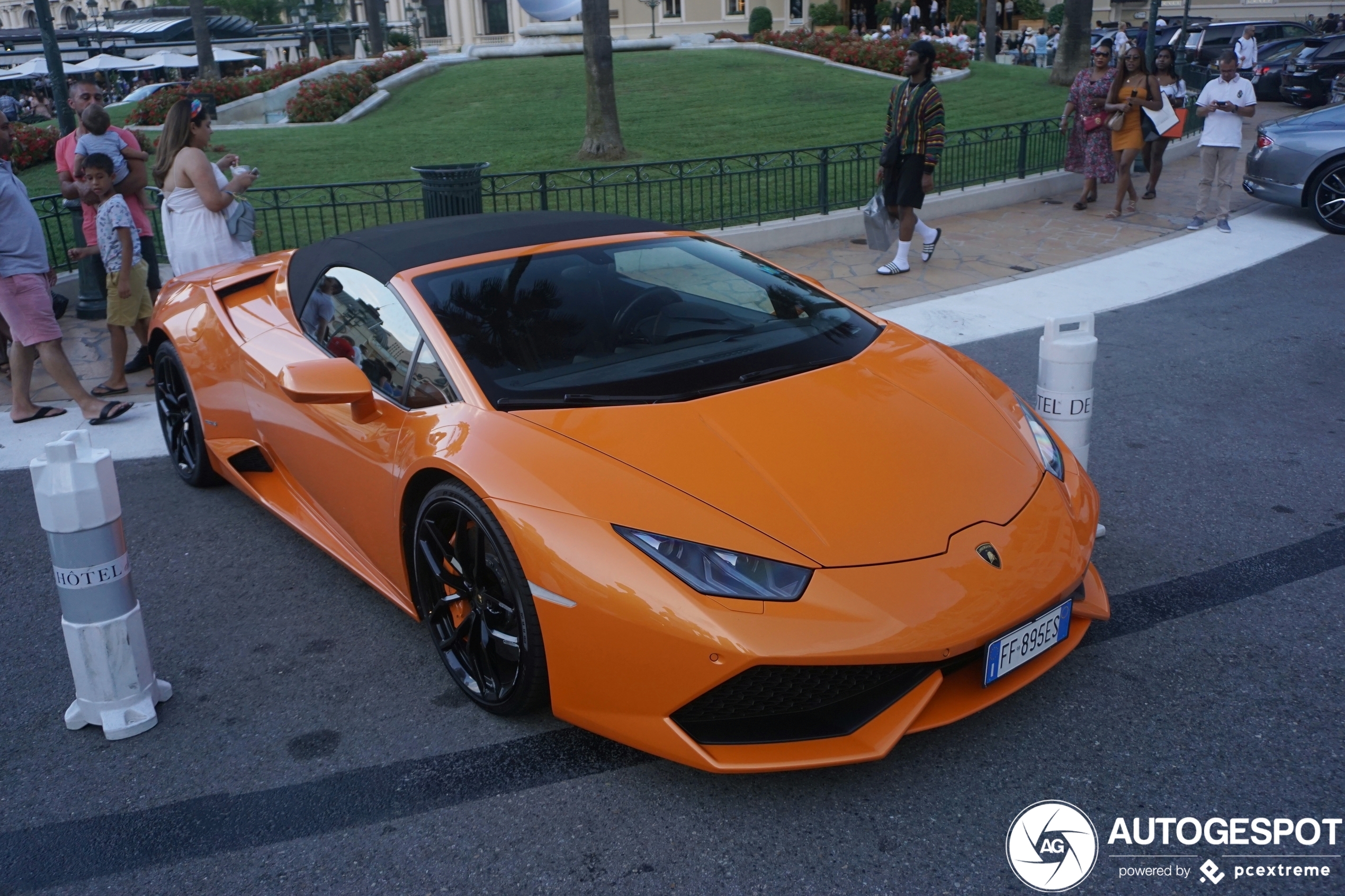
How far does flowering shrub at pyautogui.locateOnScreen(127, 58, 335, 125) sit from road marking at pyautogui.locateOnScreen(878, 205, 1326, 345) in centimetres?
1685

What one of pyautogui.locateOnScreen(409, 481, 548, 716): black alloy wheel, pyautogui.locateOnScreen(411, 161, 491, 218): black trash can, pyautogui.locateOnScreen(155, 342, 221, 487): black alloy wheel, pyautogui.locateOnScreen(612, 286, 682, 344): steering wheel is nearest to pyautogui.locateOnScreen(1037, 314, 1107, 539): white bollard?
pyautogui.locateOnScreen(612, 286, 682, 344): steering wheel

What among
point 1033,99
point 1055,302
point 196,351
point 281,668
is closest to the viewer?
point 281,668

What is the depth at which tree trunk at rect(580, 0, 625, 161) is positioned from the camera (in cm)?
1541

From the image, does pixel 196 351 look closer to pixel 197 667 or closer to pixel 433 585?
pixel 197 667

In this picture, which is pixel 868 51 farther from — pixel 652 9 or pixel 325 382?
pixel 652 9

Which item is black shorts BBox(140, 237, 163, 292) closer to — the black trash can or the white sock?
the black trash can

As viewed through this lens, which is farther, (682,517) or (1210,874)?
(682,517)

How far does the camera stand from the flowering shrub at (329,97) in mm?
23203

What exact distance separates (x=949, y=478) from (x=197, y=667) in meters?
2.55

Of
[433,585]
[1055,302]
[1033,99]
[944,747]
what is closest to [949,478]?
[944,747]

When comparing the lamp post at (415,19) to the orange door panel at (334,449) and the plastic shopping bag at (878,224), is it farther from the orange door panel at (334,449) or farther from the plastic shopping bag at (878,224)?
the orange door panel at (334,449)

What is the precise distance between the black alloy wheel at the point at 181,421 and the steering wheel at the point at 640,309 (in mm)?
2284

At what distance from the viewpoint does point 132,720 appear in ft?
10.7

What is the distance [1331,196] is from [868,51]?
1683 centimetres
